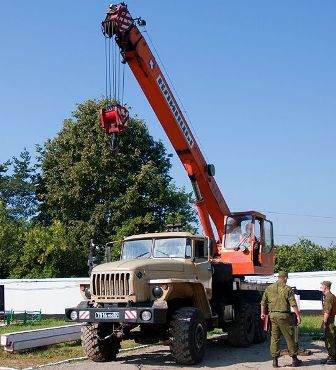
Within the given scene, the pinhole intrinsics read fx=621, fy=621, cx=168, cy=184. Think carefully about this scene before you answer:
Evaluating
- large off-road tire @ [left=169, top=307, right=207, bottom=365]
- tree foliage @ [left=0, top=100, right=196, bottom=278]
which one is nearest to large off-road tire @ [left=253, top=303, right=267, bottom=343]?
large off-road tire @ [left=169, top=307, right=207, bottom=365]

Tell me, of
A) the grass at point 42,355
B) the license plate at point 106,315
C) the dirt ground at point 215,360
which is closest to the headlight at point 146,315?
the license plate at point 106,315

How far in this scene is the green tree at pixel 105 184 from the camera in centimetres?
3562

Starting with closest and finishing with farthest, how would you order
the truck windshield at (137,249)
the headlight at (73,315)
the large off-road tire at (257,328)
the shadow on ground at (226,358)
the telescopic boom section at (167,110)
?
1. the shadow on ground at (226,358)
2. the headlight at (73,315)
3. the truck windshield at (137,249)
4. the telescopic boom section at (167,110)
5. the large off-road tire at (257,328)

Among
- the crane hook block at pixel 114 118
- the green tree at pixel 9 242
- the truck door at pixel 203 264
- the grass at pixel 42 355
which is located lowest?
the grass at pixel 42 355

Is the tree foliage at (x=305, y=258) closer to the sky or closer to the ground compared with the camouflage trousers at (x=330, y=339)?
closer to the sky

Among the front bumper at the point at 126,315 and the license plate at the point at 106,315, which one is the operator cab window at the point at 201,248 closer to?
the front bumper at the point at 126,315

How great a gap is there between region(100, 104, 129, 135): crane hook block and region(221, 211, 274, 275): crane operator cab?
12.2 ft

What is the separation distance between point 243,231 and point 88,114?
24.5 metres

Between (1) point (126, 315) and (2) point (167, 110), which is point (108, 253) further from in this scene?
(2) point (167, 110)

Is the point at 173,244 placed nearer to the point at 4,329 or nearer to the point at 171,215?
the point at 4,329

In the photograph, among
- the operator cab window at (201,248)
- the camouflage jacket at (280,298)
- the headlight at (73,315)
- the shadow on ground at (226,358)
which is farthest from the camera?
the operator cab window at (201,248)

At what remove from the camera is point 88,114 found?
38.4 meters

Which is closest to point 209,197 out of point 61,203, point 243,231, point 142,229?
point 243,231

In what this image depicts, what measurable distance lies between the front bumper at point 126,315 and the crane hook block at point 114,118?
446 centimetres
